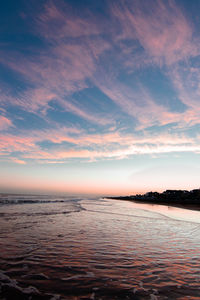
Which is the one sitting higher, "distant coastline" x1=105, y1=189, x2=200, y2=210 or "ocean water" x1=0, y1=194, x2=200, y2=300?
"ocean water" x1=0, y1=194, x2=200, y2=300

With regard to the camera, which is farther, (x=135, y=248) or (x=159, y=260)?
(x=135, y=248)

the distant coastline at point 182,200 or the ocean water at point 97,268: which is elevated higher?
the ocean water at point 97,268

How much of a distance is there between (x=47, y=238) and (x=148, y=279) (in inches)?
244

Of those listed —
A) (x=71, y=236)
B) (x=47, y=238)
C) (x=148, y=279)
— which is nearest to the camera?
(x=148, y=279)

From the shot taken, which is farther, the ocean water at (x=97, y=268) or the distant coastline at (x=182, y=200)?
the distant coastline at (x=182, y=200)

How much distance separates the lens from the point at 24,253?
23.1 feet

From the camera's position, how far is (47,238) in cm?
953

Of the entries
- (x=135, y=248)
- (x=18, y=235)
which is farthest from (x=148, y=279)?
(x=18, y=235)

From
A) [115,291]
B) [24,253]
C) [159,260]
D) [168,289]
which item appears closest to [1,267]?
[24,253]

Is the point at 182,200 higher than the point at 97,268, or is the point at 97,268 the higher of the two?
the point at 97,268

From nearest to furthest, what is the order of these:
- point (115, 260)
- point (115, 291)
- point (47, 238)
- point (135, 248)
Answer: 1. point (115, 291)
2. point (115, 260)
3. point (135, 248)
4. point (47, 238)

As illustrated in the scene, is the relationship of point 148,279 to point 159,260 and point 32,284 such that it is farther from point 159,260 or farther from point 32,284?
point 32,284

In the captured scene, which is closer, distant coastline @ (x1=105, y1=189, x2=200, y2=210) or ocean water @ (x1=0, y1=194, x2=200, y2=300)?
ocean water @ (x1=0, y1=194, x2=200, y2=300)

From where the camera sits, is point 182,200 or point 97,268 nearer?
point 97,268
